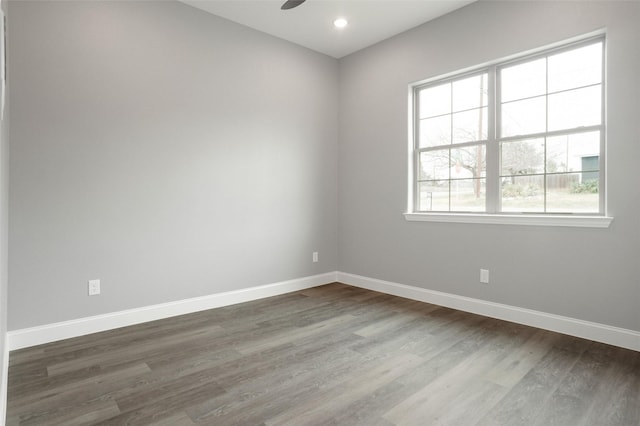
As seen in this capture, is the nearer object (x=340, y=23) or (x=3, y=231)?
(x=3, y=231)

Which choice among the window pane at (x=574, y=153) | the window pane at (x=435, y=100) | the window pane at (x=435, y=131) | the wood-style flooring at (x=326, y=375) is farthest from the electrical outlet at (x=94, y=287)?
the window pane at (x=574, y=153)

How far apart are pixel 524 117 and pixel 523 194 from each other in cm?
69

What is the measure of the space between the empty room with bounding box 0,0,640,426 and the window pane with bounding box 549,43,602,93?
13 millimetres

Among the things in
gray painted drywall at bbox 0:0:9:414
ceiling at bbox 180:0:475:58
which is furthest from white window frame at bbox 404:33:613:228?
gray painted drywall at bbox 0:0:9:414

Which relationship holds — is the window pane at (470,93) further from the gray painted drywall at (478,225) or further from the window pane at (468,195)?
the window pane at (468,195)

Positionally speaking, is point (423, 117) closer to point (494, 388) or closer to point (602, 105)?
point (602, 105)

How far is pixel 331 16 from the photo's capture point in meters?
3.65

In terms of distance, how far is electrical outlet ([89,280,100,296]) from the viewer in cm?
296

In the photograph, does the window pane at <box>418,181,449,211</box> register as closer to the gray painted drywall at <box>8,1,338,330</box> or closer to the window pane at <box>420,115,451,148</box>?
the window pane at <box>420,115,451,148</box>

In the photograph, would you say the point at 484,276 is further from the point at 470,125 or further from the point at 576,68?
the point at 576,68

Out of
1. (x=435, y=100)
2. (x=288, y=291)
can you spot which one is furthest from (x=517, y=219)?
(x=288, y=291)

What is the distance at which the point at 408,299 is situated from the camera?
156 inches

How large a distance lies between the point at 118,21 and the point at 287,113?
6.08 ft

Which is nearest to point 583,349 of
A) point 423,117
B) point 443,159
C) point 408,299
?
point 408,299
